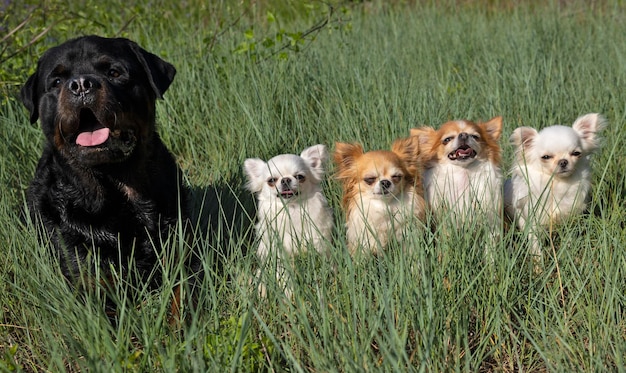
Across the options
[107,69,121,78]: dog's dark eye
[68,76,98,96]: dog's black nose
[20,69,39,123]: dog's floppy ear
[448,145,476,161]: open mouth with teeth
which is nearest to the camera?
[68,76,98,96]: dog's black nose

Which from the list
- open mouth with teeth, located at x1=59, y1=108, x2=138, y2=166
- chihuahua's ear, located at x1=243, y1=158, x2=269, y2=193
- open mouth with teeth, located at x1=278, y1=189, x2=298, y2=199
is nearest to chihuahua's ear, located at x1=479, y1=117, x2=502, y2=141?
open mouth with teeth, located at x1=278, y1=189, x2=298, y2=199

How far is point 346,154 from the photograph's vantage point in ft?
13.0

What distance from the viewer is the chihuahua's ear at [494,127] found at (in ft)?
13.2

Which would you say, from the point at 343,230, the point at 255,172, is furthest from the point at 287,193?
the point at 343,230

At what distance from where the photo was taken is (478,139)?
155 inches

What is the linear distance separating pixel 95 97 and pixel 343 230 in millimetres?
1296

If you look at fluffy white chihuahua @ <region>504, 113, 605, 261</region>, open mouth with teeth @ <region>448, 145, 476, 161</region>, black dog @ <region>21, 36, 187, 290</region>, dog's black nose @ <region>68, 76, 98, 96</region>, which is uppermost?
dog's black nose @ <region>68, 76, 98, 96</region>

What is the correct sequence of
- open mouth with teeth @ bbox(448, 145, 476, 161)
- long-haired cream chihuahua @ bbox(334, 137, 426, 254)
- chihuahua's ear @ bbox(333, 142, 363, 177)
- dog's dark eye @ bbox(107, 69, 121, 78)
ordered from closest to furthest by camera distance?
dog's dark eye @ bbox(107, 69, 121, 78) → long-haired cream chihuahua @ bbox(334, 137, 426, 254) → open mouth with teeth @ bbox(448, 145, 476, 161) → chihuahua's ear @ bbox(333, 142, 363, 177)

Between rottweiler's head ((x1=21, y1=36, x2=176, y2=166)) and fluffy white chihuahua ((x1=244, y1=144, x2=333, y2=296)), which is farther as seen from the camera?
fluffy white chihuahua ((x1=244, y1=144, x2=333, y2=296))

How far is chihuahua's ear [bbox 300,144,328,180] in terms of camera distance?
402cm

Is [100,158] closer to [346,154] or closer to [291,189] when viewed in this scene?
[291,189]

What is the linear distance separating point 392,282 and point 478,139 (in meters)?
1.62

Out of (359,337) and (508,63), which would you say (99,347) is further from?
A: (508,63)

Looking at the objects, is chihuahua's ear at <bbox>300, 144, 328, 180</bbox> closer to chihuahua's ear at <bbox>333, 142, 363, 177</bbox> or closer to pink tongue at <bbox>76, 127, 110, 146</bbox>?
chihuahua's ear at <bbox>333, 142, 363, 177</bbox>
